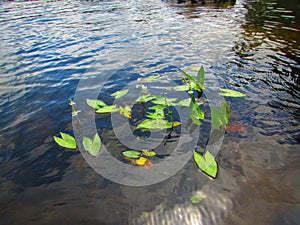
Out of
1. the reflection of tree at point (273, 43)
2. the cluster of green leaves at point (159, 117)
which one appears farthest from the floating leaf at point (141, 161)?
the reflection of tree at point (273, 43)

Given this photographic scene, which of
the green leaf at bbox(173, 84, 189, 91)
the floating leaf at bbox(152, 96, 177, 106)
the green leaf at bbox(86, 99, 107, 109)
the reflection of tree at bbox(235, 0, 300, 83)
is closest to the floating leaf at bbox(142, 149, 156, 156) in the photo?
the floating leaf at bbox(152, 96, 177, 106)

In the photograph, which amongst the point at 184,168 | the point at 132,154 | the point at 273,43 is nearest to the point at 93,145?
the point at 132,154

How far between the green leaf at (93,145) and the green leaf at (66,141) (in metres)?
0.13

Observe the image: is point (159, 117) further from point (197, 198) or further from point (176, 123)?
point (197, 198)

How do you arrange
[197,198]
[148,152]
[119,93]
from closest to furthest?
1. [197,198]
2. [148,152]
3. [119,93]

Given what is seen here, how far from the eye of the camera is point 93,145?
2549mm

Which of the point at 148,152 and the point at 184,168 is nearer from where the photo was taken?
the point at 184,168

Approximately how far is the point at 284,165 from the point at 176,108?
159cm

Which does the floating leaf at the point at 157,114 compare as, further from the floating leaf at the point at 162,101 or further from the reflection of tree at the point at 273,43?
the reflection of tree at the point at 273,43

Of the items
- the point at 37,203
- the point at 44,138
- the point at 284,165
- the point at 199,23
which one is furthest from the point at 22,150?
the point at 199,23

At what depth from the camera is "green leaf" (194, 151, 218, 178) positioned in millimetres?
2148

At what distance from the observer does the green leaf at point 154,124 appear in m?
2.81

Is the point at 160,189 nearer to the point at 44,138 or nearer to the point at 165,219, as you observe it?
the point at 165,219

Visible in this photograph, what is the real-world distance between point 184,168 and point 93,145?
112 centimetres
